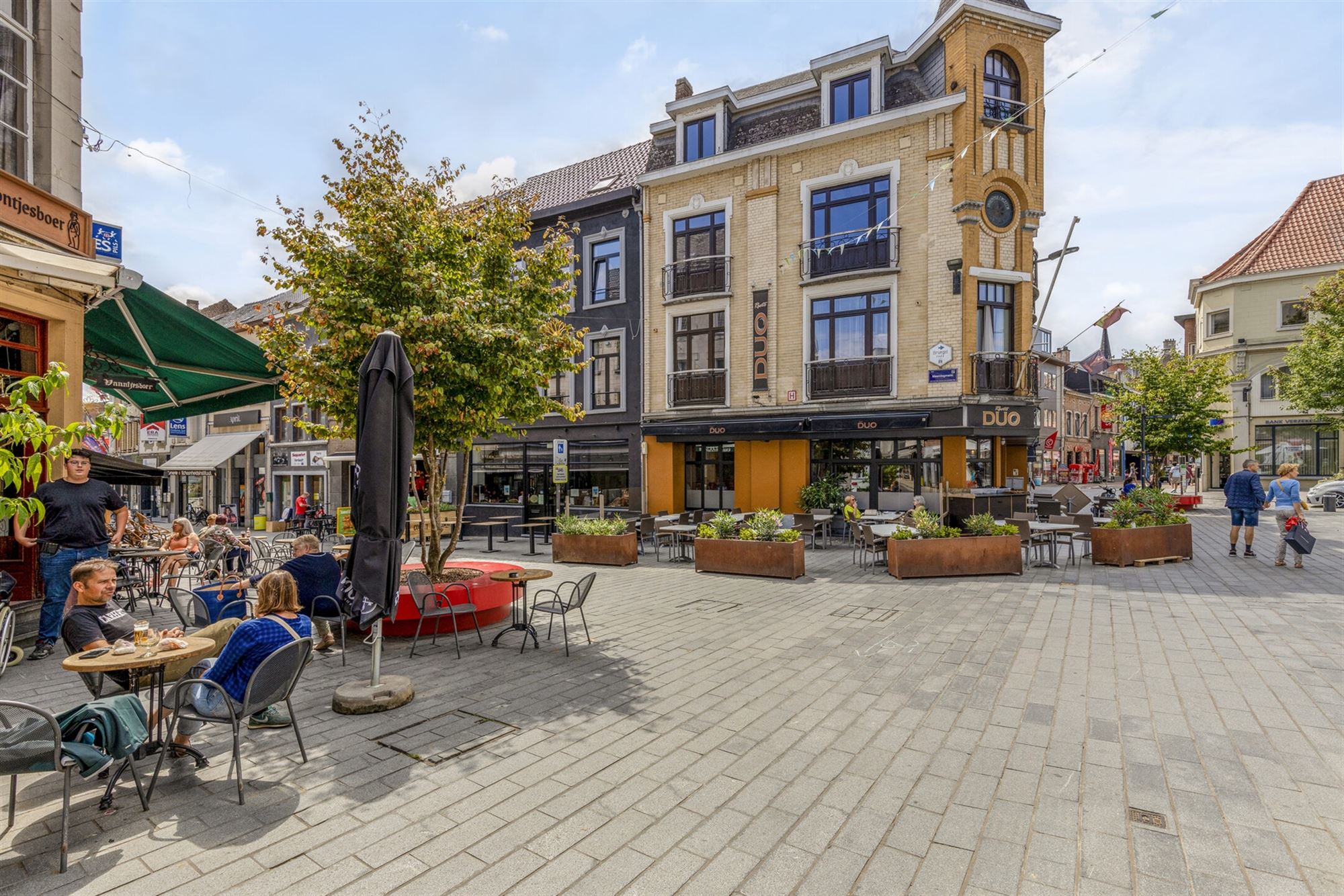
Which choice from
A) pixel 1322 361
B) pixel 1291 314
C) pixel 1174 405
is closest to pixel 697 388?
pixel 1174 405

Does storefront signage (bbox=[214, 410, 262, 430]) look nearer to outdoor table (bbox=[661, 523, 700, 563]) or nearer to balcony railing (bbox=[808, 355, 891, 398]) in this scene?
outdoor table (bbox=[661, 523, 700, 563])

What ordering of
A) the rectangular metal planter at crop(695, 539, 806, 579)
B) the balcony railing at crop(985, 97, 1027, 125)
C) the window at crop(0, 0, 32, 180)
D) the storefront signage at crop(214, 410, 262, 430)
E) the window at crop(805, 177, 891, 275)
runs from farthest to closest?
the storefront signage at crop(214, 410, 262, 430) < the window at crop(805, 177, 891, 275) < the balcony railing at crop(985, 97, 1027, 125) < the rectangular metal planter at crop(695, 539, 806, 579) < the window at crop(0, 0, 32, 180)

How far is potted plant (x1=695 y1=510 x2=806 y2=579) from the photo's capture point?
11.2 meters

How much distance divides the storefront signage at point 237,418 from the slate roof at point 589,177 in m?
16.3

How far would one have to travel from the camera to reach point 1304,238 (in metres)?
30.1

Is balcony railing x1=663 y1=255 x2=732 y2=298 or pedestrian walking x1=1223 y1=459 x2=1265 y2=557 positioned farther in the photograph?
balcony railing x1=663 y1=255 x2=732 y2=298

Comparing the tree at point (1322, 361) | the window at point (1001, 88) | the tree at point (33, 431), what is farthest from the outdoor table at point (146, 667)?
the tree at point (1322, 361)

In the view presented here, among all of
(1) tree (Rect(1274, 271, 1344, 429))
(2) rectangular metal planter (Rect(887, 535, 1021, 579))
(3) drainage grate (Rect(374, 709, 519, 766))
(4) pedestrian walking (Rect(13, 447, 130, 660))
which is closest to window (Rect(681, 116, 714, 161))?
(2) rectangular metal planter (Rect(887, 535, 1021, 579))

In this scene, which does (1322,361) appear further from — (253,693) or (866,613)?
(253,693)

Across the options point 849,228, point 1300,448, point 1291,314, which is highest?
point 1291,314

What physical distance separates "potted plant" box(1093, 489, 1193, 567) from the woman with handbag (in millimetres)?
1276

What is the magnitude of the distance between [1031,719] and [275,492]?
3098cm

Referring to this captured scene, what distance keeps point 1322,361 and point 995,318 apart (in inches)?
505

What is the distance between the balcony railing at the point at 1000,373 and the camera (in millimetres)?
15977
